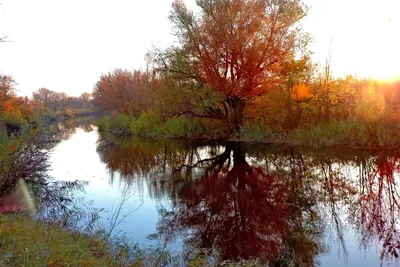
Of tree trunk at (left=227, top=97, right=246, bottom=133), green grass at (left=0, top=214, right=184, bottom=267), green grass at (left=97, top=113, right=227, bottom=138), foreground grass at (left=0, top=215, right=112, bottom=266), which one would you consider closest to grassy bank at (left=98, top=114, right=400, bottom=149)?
green grass at (left=97, top=113, right=227, bottom=138)

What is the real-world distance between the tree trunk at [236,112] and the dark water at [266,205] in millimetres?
7947

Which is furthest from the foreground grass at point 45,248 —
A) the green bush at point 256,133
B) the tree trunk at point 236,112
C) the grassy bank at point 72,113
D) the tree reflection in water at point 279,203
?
the grassy bank at point 72,113

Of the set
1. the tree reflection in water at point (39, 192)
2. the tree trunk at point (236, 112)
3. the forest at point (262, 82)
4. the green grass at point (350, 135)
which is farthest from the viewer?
the tree trunk at point (236, 112)

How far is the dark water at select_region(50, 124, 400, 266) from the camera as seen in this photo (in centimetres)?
638

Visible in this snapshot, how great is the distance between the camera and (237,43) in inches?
837

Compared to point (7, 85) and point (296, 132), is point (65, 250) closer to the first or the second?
point (296, 132)

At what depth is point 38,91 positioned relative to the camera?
9638 cm

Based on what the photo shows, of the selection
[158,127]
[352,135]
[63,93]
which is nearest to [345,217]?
[352,135]

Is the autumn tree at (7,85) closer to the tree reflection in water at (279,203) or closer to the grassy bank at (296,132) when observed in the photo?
the grassy bank at (296,132)

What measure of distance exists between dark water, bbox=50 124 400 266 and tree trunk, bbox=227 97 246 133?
795 cm

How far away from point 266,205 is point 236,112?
16073mm

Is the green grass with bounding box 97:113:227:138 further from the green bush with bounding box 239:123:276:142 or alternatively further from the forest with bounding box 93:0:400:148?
the green bush with bounding box 239:123:276:142

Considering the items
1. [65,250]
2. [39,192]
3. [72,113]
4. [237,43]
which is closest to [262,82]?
[237,43]

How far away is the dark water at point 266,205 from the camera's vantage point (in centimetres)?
638
